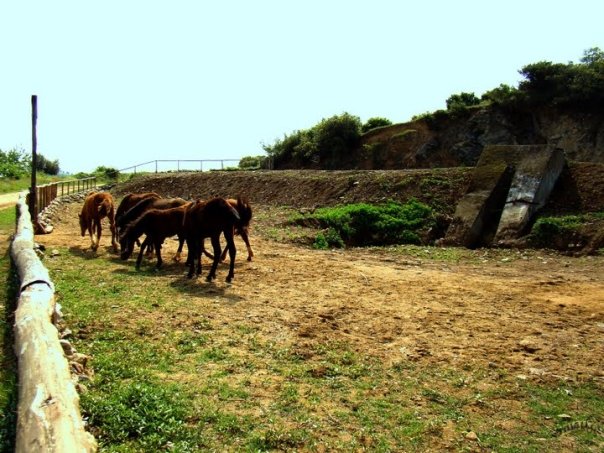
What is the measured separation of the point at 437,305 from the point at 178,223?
592 centimetres

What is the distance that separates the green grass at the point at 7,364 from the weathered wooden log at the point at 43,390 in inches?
10.2

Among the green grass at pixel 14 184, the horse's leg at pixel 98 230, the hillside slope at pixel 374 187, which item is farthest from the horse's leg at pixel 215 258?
the green grass at pixel 14 184

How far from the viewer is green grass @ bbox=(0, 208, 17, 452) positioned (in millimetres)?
4475

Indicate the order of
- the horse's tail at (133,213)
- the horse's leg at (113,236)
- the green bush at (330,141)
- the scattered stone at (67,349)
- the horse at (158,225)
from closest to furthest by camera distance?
the scattered stone at (67,349)
the horse at (158,225)
the horse's tail at (133,213)
the horse's leg at (113,236)
the green bush at (330,141)

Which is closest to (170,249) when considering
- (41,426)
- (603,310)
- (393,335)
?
(393,335)

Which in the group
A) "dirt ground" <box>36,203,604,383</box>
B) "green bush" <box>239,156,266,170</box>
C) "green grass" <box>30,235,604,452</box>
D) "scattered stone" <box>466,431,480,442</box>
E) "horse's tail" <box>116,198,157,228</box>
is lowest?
"scattered stone" <box>466,431,480,442</box>

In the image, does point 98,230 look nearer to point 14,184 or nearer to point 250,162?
point 14,184

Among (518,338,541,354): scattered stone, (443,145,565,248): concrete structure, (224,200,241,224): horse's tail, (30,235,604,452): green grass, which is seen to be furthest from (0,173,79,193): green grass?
(518,338,541,354): scattered stone

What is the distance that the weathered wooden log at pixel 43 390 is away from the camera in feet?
12.1

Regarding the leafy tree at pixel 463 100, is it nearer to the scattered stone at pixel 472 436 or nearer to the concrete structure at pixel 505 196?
the concrete structure at pixel 505 196

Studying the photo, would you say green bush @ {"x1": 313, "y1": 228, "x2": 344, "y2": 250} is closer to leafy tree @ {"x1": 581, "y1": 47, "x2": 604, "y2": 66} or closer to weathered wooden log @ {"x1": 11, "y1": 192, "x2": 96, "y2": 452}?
weathered wooden log @ {"x1": 11, "y1": 192, "x2": 96, "y2": 452}

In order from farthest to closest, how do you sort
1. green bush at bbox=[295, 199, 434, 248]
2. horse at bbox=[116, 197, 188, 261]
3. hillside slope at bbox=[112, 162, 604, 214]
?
1. green bush at bbox=[295, 199, 434, 248]
2. hillside slope at bbox=[112, 162, 604, 214]
3. horse at bbox=[116, 197, 188, 261]

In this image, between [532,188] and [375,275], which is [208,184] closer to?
[532,188]

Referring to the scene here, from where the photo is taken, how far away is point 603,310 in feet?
28.5
